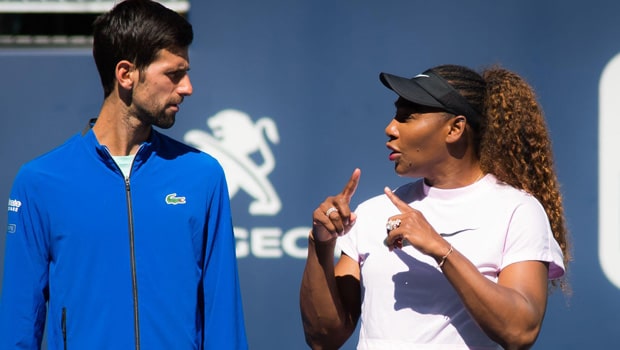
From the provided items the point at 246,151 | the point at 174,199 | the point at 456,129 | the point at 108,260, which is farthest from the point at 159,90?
the point at 246,151

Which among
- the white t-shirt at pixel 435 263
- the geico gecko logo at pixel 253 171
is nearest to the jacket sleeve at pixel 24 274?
the white t-shirt at pixel 435 263

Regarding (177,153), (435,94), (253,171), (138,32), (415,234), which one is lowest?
(253,171)

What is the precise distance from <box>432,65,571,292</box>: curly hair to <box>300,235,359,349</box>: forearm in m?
0.50

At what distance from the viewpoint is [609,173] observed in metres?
4.65

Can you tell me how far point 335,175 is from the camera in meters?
4.72

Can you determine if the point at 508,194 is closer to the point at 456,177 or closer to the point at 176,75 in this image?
the point at 456,177

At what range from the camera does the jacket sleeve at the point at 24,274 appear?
8.13 ft

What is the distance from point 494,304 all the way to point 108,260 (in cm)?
95

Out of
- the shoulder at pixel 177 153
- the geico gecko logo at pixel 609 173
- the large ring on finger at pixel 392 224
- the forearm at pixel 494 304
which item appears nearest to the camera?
the forearm at pixel 494 304

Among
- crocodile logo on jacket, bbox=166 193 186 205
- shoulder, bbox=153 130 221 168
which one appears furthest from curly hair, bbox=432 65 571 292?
crocodile logo on jacket, bbox=166 193 186 205

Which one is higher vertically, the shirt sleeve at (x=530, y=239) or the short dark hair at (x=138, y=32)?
the short dark hair at (x=138, y=32)

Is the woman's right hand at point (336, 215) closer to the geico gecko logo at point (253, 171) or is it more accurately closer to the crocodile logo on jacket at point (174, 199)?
the crocodile logo on jacket at point (174, 199)

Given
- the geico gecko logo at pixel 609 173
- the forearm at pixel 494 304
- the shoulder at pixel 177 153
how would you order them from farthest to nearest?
the geico gecko logo at pixel 609 173, the shoulder at pixel 177 153, the forearm at pixel 494 304

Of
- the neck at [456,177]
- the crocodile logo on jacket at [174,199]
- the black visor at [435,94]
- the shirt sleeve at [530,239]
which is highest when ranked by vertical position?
the black visor at [435,94]
